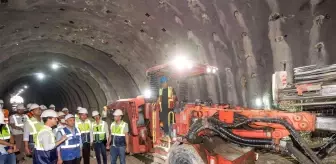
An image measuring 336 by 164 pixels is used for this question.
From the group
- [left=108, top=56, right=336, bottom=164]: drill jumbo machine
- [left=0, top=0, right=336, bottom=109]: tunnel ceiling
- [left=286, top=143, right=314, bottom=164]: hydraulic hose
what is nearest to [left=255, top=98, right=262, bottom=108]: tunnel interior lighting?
[left=0, top=0, right=336, bottom=109]: tunnel ceiling

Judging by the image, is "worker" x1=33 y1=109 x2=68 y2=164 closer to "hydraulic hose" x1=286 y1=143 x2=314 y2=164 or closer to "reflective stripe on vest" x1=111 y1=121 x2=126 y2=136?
"reflective stripe on vest" x1=111 y1=121 x2=126 y2=136

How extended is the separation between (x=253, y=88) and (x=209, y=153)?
8.55ft

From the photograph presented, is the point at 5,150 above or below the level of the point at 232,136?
below

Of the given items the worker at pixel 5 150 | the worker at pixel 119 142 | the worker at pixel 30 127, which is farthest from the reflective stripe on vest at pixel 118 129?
the worker at pixel 5 150

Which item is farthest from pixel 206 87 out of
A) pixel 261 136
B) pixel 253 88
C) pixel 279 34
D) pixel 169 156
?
pixel 261 136

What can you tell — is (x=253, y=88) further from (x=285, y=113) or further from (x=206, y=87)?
(x=285, y=113)

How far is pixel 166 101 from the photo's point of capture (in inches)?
253

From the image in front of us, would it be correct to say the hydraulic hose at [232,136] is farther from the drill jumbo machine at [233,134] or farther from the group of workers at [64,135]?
the group of workers at [64,135]

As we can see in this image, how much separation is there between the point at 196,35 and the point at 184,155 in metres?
3.80

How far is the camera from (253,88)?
6.57 metres

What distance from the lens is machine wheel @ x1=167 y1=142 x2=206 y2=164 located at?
449 centimetres

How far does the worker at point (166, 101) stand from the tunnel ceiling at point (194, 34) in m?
1.85

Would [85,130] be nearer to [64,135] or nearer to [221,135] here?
[64,135]

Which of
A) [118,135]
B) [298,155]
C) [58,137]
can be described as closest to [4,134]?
[58,137]
